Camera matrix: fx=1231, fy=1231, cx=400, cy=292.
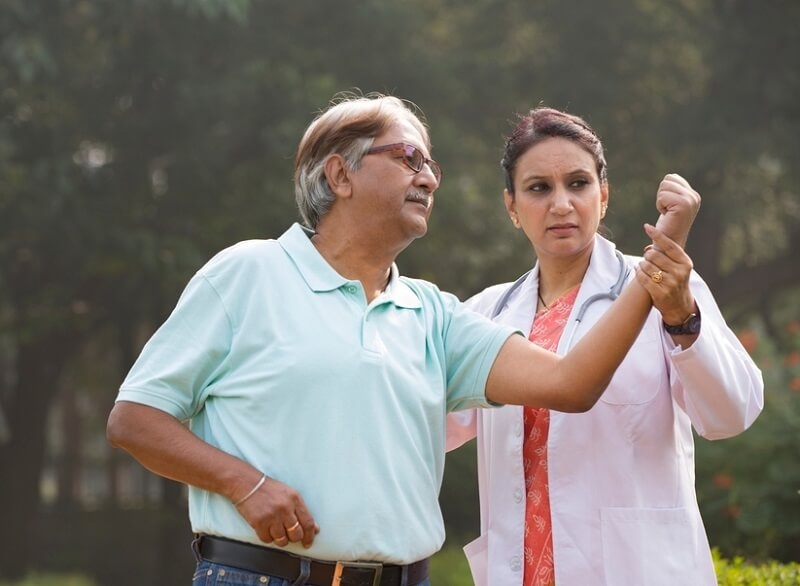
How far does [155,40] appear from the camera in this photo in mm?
13555

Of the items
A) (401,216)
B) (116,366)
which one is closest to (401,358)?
(401,216)

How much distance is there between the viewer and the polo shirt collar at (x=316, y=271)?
10.7 feet

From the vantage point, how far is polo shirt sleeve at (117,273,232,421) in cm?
306

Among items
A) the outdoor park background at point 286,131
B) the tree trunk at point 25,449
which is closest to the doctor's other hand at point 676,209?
the outdoor park background at point 286,131

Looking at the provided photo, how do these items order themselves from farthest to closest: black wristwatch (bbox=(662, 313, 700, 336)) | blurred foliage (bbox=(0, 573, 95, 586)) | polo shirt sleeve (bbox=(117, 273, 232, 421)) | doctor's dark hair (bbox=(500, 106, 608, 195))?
blurred foliage (bbox=(0, 573, 95, 586)) < doctor's dark hair (bbox=(500, 106, 608, 195)) < black wristwatch (bbox=(662, 313, 700, 336)) < polo shirt sleeve (bbox=(117, 273, 232, 421))

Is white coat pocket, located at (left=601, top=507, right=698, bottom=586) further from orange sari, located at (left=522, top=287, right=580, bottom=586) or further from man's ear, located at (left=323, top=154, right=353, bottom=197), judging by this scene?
man's ear, located at (left=323, top=154, right=353, bottom=197)

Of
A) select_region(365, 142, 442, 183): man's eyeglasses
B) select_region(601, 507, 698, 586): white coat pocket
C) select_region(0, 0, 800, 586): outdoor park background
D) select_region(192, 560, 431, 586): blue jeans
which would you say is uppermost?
select_region(0, 0, 800, 586): outdoor park background

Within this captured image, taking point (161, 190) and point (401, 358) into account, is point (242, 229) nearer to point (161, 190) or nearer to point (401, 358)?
point (161, 190)

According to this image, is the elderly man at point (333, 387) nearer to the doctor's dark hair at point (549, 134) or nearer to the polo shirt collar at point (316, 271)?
the polo shirt collar at point (316, 271)

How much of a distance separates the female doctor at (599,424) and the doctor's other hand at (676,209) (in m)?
0.01

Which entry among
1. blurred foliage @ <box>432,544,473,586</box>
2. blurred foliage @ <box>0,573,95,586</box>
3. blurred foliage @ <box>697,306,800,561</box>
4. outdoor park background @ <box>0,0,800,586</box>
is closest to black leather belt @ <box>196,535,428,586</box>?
blurred foliage @ <box>697,306,800,561</box>

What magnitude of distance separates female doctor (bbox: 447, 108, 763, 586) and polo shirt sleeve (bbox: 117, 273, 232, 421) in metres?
0.96

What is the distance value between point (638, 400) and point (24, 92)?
11103 mm

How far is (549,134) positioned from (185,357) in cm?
135
